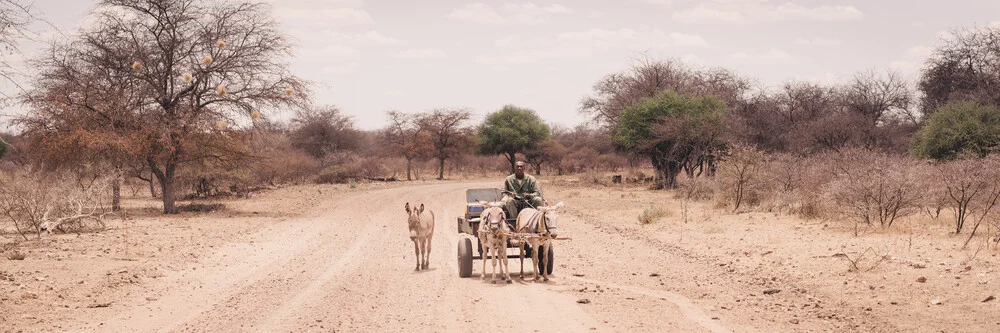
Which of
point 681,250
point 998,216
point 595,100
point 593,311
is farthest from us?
point 595,100

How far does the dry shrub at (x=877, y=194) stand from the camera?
52.7 ft

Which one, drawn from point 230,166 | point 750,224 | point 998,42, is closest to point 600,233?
point 750,224

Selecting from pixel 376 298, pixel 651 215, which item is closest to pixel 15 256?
pixel 376 298

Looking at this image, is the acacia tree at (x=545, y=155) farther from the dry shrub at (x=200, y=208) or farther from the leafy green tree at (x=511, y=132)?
the dry shrub at (x=200, y=208)

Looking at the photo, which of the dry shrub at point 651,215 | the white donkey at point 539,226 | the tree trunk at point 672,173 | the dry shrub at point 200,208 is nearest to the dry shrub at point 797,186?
the dry shrub at point 651,215

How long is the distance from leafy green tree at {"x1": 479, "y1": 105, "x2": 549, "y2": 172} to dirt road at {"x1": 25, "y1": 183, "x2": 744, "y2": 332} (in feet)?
152

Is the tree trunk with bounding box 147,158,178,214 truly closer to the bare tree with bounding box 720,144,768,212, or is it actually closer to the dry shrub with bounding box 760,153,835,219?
the bare tree with bounding box 720,144,768,212

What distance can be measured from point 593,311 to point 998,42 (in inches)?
1596

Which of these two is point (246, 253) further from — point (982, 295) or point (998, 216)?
point (998, 216)

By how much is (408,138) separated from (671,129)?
28816 millimetres

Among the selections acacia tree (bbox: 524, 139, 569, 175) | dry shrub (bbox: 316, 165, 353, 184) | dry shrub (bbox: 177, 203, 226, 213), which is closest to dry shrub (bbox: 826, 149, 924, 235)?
dry shrub (bbox: 177, 203, 226, 213)

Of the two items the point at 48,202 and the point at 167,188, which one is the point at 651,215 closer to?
the point at 48,202

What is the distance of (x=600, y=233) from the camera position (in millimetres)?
19375

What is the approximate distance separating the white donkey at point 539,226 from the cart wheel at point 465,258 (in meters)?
0.84
